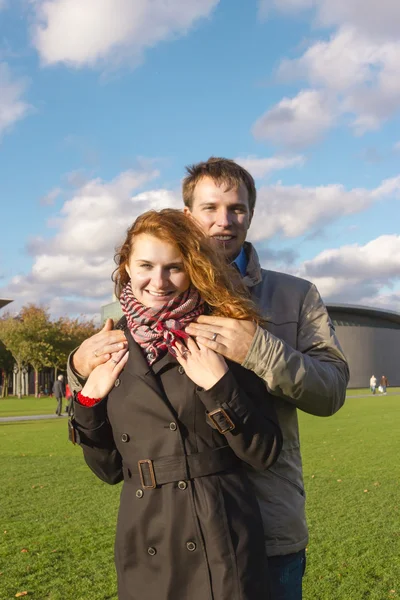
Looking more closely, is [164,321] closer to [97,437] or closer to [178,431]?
[178,431]

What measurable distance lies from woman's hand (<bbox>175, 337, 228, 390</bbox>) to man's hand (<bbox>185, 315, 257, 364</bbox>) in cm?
3

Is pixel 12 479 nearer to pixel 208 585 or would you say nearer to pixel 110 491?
pixel 110 491

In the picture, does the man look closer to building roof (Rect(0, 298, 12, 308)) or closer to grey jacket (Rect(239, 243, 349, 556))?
grey jacket (Rect(239, 243, 349, 556))

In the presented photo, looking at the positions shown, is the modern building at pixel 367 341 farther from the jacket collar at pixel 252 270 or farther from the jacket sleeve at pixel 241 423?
the jacket sleeve at pixel 241 423

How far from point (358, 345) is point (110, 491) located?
74.5 meters

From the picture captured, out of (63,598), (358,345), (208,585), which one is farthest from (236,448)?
(358,345)

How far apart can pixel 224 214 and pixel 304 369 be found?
2.69 ft

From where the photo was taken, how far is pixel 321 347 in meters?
2.41

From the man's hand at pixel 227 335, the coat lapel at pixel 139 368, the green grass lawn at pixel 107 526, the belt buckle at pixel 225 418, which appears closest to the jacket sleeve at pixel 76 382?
the coat lapel at pixel 139 368

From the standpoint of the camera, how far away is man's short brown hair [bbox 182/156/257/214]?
8.80 ft

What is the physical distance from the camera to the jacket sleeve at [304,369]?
2.12m

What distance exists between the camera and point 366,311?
8450 cm

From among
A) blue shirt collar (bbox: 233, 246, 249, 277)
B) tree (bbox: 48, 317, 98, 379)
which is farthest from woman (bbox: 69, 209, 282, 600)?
tree (bbox: 48, 317, 98, 379)

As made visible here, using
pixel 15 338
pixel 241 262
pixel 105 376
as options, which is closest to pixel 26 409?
pixel 15 338
